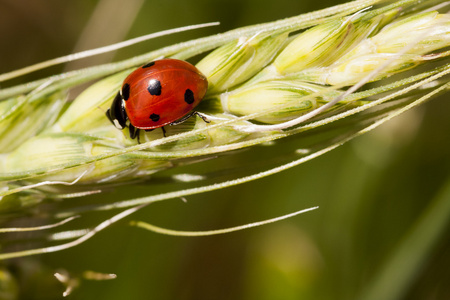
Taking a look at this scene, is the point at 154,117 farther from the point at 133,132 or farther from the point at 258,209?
the point at 258,209

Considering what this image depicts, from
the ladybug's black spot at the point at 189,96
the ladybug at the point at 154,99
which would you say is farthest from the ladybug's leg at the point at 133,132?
the ladybug's black spot at the point at 189,96

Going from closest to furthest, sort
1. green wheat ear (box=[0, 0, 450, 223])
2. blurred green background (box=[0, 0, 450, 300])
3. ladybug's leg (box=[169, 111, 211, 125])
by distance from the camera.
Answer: green wheat ear (box=[0, 0, 450, 223]) < ladybug's leg (box=[169, 111, 211, 125]) < blurred green background (box=[0, 0, 450, 300])

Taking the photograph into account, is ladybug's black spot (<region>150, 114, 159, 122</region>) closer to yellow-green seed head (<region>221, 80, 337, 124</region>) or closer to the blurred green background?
yellow-green seed head (<region>221, 80, 337, 124</region>)

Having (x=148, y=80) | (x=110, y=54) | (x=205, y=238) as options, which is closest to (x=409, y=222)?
(x=205, y=238)

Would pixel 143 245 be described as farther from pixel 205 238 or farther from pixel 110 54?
pixel 110 54

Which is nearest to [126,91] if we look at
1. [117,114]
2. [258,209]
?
[117,114]

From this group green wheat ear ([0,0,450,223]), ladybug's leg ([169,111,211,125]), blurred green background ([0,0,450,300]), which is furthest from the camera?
blurred green background ([0,0,450,300])

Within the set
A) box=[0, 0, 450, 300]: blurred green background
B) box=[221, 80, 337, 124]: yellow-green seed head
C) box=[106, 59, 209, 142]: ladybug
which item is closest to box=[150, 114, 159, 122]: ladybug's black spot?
box=[106, 59, 209, 142]: ladybug
